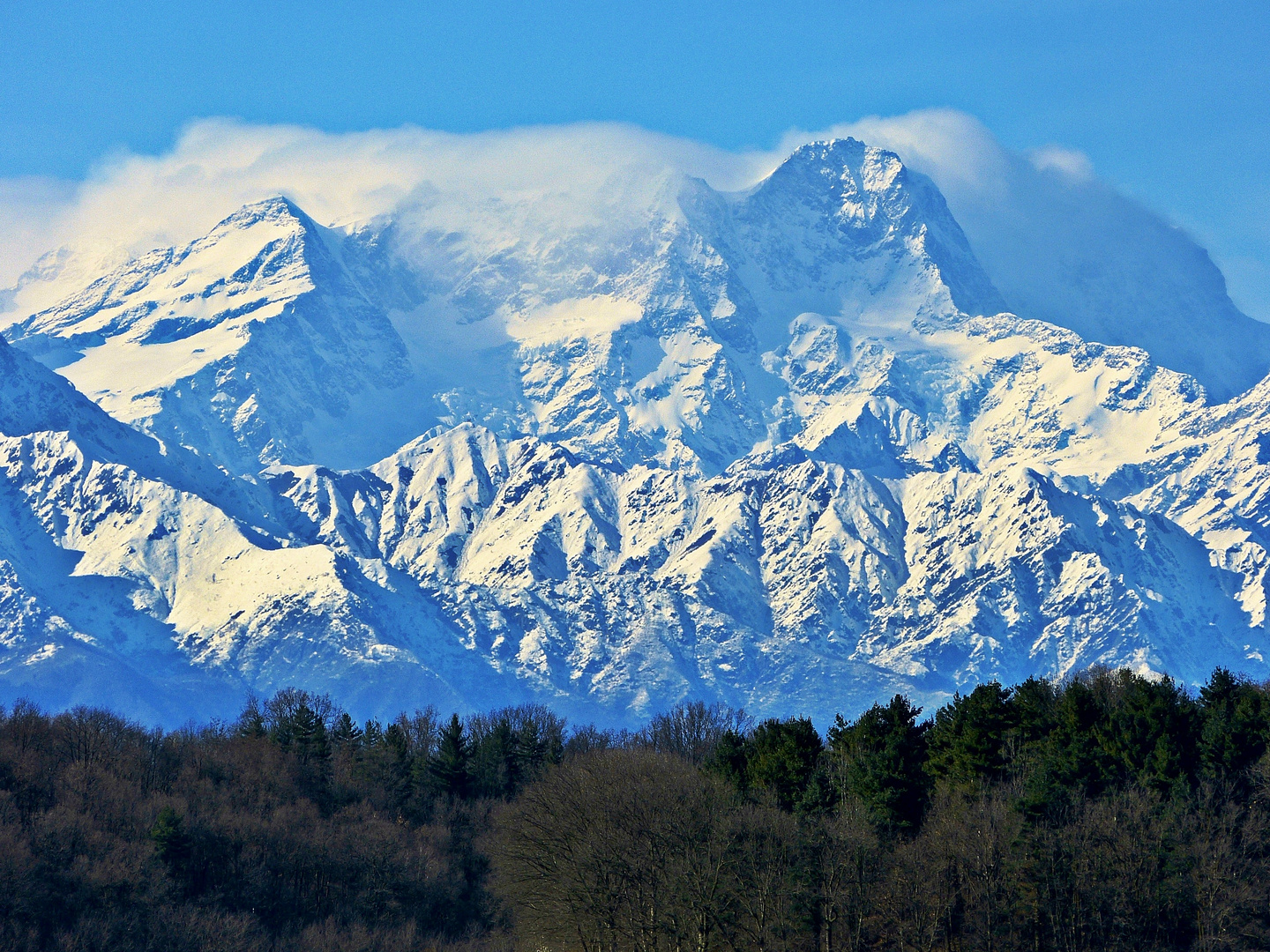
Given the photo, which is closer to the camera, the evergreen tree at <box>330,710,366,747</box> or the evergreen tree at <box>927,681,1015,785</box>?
the evergreen tree at <box>927,681,1015,785</box>

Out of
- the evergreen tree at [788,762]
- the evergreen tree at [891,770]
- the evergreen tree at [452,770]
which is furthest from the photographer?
the evergreen tree at [452,770]

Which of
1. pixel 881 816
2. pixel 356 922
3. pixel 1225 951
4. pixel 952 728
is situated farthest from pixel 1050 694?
pixel 356 922

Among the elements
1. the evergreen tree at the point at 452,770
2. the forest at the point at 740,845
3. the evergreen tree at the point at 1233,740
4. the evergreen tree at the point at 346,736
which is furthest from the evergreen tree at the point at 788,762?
the evergreen tree at the point at 346,736

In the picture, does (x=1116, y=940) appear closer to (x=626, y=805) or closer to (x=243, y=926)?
(x=626, y=805)

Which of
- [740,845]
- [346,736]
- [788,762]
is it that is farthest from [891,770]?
[346,736]

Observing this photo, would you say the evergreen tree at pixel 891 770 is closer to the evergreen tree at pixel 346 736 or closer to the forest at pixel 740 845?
the forest at pixel 740 845

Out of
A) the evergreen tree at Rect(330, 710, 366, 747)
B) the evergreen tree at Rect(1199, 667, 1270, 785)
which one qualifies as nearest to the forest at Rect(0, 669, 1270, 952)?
the evergreen tree at Rect(1199, 667, 1270, 785)

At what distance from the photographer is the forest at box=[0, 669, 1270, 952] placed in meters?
105

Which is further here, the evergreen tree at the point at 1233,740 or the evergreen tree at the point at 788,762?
the evergreen tree at the point at 788,762

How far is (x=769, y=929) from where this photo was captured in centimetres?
10581

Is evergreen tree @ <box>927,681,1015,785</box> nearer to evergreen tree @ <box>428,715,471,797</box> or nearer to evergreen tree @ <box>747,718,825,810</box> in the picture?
evergreen tree @ <box>747,718,825,810</box>

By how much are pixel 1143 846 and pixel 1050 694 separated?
117 feet

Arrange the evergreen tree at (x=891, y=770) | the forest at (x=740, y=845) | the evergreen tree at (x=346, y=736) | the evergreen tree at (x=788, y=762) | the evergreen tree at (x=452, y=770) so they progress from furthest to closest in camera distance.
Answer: the evergreen tree at (x=346, y=736) → the evergreen tree at (x=452, y=770) → the evergreen tree at (x=788, y=762) → the evergreen tree at (x=891, y=770) → the forest at (x=740, y=845)

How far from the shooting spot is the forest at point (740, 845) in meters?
105
